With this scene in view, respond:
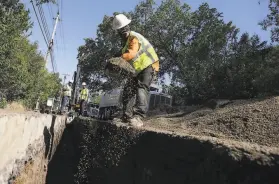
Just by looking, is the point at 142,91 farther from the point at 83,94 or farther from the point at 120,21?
the point at 83,94

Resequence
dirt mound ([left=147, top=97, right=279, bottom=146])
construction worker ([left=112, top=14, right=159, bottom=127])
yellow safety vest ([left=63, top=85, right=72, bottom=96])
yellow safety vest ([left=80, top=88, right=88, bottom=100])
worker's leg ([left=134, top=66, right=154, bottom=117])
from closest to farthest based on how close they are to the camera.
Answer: construction worker ([left=112, top=14, right=159, bottom=127]), worker's leg ([left=134, top=66, right=154, bottom=117]), dirt mound ([left=147, top=97, right=279, bottom=146]), yellow safety vest ([left=63, top=85, right=72, bottom=96]), yellow safety vest ([left=80, top=88, right=88, bottom=100])

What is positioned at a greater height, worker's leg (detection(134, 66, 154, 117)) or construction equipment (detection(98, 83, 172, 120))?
construction equipment (detection(98, 83, 172, 120))

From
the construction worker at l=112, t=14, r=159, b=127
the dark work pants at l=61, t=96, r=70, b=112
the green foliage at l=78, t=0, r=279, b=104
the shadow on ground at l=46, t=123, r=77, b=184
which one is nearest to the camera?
the construction worker at l=112, t=14, r=159, b=127

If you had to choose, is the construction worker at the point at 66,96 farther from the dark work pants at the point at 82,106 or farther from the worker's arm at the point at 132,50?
the worker's arm at the point at 132,50

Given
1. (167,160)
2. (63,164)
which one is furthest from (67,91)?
(167,160)

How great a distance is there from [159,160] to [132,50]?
241 centimetres

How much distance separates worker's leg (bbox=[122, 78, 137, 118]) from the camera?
18.8ft

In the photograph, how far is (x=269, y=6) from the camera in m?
18.2

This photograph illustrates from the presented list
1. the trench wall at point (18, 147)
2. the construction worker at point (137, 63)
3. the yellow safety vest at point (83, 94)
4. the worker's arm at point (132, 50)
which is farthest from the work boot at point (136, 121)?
the yellow safety vest at point (83, 94)

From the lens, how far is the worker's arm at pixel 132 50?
17.1 feet

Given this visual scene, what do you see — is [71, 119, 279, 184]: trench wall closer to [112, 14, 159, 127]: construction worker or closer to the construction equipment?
[112, 14, 159, 127]: construction worker

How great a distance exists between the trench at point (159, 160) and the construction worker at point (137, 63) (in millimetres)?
542

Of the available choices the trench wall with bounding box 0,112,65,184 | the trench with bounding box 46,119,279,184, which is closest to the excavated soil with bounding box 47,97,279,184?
the trench with bounding box 46,119,279,184

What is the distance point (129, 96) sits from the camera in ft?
19.5
